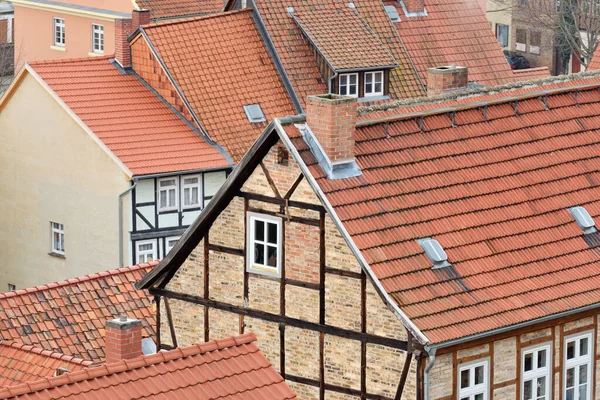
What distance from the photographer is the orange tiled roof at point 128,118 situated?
145 feet

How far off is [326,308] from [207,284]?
279cm

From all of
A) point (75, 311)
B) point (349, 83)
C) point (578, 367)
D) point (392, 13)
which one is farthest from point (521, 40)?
point (578, 367)

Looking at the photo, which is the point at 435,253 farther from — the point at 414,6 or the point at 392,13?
the point at 414,6

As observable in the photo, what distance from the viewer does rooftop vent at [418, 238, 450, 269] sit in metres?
28.8

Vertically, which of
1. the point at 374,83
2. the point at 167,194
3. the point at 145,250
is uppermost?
the point at 374,83

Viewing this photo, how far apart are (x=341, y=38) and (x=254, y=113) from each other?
440cm

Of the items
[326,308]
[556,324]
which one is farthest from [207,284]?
[556,324]

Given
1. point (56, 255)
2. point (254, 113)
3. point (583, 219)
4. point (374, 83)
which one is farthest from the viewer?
Answer: point (374, 83)

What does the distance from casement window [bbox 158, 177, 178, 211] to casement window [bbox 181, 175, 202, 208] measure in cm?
21

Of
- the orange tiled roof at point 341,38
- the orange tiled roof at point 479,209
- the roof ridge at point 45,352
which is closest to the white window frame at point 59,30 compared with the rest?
the orange tiled roof at point 341,38

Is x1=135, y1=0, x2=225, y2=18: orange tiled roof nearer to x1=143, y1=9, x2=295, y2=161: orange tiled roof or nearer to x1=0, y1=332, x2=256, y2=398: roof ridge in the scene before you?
x1=143, y1=9, x2=295, y2=161: orange tiled roof

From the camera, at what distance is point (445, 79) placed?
34625 mm

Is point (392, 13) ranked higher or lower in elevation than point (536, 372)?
higher

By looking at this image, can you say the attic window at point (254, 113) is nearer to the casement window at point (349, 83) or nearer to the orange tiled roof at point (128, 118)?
the orange tiled roof at point (128, 118)
